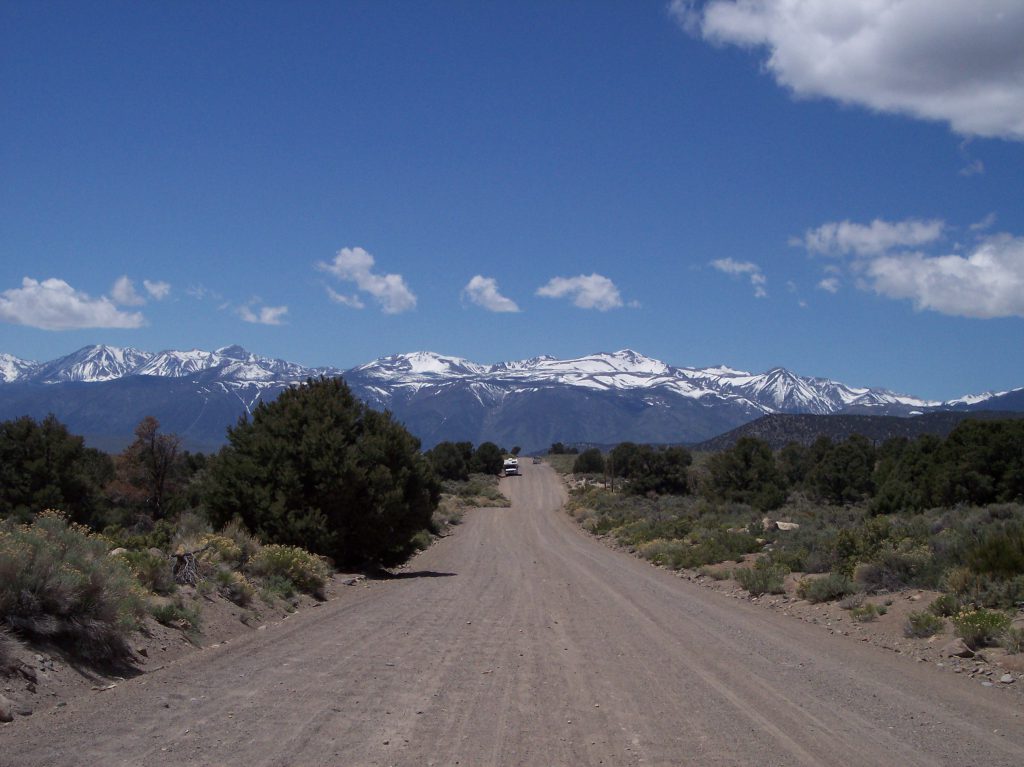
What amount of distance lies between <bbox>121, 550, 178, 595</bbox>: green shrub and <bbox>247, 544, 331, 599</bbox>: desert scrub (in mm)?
3835

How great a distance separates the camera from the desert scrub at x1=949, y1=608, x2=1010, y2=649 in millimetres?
11734

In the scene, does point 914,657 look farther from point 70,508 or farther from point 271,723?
point 70,508

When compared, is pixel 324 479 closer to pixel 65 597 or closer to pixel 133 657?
pixel 133 657

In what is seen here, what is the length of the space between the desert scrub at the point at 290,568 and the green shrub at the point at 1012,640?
12.3 m

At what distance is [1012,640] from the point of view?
1132cm

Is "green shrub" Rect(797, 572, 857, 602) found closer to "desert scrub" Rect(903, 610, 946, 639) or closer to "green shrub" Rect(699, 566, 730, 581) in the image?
"desert scrub" Rect(903, 610, 946, 639)

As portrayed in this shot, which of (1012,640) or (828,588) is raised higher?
(1012,640)

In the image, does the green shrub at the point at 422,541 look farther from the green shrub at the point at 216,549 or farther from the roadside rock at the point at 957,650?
the roadside rock at the point at 957,650

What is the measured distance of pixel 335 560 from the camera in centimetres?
2352

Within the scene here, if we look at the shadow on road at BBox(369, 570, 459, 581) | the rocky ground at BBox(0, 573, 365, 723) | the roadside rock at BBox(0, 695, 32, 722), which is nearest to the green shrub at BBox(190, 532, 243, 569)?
the rocky ground at BBox(0, 573, 365, 723)

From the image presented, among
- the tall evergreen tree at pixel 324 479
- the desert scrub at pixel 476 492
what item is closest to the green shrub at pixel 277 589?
the tall evergreen tree at pixel 324 479

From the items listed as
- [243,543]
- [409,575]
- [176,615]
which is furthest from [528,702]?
[409,575]

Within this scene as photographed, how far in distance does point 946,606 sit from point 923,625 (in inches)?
34.2

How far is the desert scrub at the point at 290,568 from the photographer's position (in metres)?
16.8
